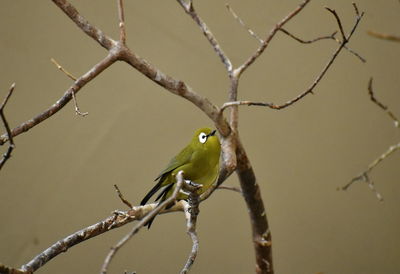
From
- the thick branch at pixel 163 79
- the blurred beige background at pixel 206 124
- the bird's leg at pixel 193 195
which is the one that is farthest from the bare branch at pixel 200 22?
the blurred beige background at pixel 206 124

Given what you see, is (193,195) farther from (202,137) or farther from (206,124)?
(206,124)

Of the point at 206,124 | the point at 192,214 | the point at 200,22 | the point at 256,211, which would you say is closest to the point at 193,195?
the point at 192,214

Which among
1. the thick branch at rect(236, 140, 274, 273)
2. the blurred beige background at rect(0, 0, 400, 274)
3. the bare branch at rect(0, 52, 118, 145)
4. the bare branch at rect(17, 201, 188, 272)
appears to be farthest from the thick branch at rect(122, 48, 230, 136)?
the blurred beige background at rect(0, 0, 400, 274)

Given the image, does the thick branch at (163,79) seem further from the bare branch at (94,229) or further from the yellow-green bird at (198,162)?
the bare branch at (94,229)

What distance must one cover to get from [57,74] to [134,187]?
0.51m

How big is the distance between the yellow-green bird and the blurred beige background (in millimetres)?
786

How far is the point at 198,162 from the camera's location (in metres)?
1.20

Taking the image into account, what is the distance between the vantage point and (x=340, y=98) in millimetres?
2061

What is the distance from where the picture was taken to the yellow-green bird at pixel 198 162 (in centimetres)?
120

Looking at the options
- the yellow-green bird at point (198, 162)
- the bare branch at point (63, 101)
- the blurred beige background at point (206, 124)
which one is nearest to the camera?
the bare branch at point (63, 101)

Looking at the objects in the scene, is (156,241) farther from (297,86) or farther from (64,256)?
(297,86)

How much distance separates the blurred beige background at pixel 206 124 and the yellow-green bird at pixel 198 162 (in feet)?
2.58

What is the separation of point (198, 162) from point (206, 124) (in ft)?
2.85

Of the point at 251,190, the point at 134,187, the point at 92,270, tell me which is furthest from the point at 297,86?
the point at 92,270
